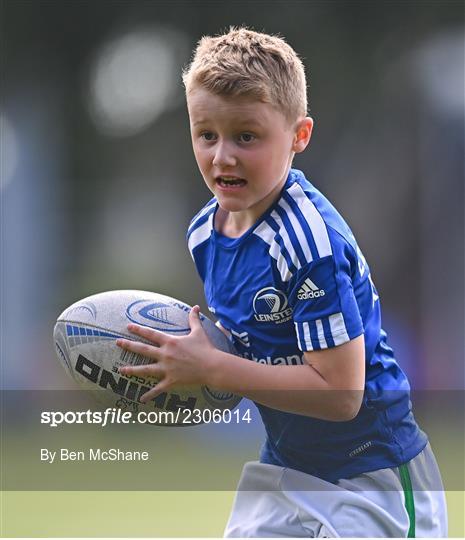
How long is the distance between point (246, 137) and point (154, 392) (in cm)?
72

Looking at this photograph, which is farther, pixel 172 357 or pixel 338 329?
pixel 172 357

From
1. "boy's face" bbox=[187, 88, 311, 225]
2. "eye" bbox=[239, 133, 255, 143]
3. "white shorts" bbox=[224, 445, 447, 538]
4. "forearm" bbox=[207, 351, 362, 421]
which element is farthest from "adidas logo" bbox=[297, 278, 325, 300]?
"white shorts" bbox=[224, 445, 447, 538]

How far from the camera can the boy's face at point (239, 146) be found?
2373mm

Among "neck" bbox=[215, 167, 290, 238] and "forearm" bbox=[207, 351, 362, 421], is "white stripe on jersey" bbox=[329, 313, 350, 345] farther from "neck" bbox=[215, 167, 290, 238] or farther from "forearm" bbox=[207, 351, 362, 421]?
"neck" bbox=[215, 167, 290, 238]

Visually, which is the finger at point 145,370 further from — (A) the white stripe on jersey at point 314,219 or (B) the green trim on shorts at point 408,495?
(B) the green trim on shorts at point 408,495

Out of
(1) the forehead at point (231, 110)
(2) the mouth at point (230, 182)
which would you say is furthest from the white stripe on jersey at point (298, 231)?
(1) the forehead at point (231, 110)

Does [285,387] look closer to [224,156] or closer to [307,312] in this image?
[307,312]

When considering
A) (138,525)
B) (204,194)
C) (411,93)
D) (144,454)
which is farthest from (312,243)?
(411,93)

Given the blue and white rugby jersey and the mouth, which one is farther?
the mouth

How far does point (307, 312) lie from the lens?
90.1 inches

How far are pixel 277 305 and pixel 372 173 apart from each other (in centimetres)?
510

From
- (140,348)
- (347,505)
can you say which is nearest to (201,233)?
(140,348)

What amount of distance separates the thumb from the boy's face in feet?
1.07

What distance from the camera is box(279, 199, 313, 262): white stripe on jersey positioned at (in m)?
2.27
